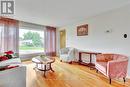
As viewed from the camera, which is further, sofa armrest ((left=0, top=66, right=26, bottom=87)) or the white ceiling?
the white ceiling

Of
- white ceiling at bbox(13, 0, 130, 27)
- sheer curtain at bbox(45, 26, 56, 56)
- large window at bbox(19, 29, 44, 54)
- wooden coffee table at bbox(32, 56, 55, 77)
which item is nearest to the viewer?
white ceiling at bbox(13, 0, 130, 27)

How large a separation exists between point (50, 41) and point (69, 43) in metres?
1.64

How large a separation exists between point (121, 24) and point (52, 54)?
17.5 ft

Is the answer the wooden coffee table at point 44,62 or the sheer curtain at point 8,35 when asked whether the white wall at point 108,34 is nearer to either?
the wooden coffee table at point 44,62

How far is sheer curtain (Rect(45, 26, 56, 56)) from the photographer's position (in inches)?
297

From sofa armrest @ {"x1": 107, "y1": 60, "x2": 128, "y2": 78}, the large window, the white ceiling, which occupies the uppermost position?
the white ceiling

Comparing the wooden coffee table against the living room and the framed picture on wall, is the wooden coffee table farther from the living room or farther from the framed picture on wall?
the framed picture on wall

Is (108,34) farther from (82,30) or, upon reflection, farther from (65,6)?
(65,6)

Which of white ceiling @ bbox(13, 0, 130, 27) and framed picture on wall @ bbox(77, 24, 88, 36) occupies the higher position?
white ceiling @ bbox(13, 0, 130, 27)

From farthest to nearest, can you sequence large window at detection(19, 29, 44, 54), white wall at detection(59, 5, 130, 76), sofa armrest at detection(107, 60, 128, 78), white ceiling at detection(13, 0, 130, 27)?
large window at detection(19, 29, 44, 54) → white wall at detection(59, 5, 130, 76) → white ceiling at detection(13, 0, 130, 27) → sofa armrest at detection(107, 60, 128, 78)

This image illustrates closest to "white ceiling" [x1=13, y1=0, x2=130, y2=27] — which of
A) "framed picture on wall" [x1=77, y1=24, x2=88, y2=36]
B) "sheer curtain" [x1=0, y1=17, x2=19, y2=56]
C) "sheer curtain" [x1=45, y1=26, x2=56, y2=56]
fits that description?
"framed picture on wall" [x1=77, y1=24, x2=88, y2=36]

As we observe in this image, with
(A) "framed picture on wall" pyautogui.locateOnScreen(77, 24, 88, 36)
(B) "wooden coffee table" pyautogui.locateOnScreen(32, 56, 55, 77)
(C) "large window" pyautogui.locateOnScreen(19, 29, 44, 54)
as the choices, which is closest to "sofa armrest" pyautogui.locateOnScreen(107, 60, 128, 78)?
(B) "wooden coffee table" pyautogui.locateOnScreen(32, 56, 55, 77)

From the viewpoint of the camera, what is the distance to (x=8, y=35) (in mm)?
5320

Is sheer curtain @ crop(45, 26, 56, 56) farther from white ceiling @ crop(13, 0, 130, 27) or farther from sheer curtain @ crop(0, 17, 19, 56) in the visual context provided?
white ceiling @ crop(13, 0, 130, 27)
